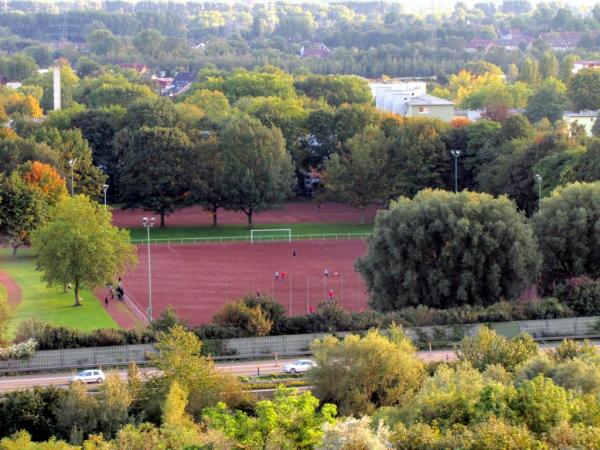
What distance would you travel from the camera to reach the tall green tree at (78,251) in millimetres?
40438

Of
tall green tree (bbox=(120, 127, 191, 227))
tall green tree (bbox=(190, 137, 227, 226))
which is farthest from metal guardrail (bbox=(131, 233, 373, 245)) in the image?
tall green tree (bbox=(120, 127, 191, 227))

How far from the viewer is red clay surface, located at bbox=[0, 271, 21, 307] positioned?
41.7m

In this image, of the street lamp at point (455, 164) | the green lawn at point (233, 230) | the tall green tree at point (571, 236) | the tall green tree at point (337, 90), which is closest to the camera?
the tall green tree at point (571, 236)

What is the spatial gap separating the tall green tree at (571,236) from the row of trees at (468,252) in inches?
1.2

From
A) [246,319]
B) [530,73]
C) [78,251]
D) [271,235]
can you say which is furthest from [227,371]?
[530,73]

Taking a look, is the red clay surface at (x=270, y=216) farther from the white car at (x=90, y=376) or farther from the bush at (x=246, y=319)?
the white car at (x=90, y=376)

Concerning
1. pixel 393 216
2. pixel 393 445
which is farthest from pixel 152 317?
pixel 393 445

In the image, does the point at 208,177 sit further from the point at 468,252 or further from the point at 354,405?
the point at 354,405

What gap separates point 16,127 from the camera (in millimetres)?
70188

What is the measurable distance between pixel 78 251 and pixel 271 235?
1542 cm

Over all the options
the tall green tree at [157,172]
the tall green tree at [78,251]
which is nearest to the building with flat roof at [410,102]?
the tall green tree at [157,172]

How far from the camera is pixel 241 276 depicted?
45.5 meters

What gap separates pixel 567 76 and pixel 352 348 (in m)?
82.1

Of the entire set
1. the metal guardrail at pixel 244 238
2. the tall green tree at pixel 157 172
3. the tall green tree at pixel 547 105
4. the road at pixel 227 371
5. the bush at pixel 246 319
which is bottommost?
the metal guardrail at pixel 244 238
